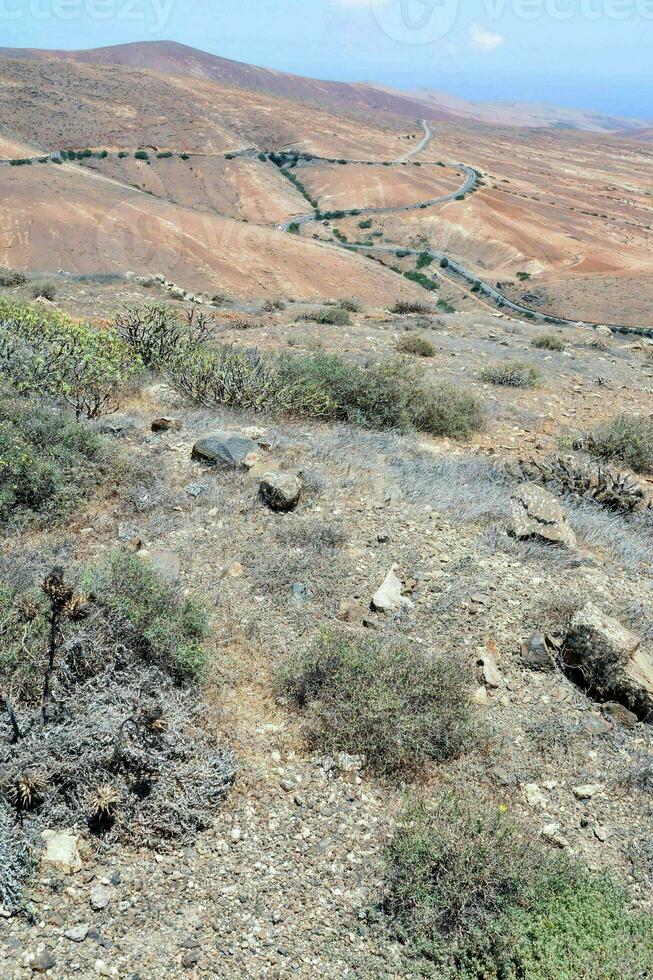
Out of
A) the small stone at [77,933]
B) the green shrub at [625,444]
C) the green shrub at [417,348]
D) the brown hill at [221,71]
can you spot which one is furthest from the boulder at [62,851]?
the brown hill at [221,71]

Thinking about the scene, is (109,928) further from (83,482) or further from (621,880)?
(83,482)

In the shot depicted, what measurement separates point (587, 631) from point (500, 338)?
13.6m

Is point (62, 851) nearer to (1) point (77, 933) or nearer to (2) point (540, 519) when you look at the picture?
(1) point (77, 933)

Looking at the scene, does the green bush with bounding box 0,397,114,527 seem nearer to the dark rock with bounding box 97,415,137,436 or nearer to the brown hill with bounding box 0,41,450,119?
the dark rock with bounding box 97,415,137,436

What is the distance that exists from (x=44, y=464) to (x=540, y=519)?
4231 mm

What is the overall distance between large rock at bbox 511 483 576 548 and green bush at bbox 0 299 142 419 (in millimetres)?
4432

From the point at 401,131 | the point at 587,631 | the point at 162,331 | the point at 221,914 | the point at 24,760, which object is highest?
the point at 401,131

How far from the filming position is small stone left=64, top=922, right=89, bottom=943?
2629 millimetres

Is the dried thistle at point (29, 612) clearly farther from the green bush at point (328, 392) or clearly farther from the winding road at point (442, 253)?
the winding road at point (442, 253)

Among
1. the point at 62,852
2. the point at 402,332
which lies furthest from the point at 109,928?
the point at 402,332

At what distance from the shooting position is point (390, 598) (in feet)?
15.3

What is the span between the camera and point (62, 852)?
2895 millimetres

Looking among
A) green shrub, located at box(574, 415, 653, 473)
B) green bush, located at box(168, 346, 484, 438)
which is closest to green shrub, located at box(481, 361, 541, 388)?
green bush, located at box(168, 346, 484, 438)

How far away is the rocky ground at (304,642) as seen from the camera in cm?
274
